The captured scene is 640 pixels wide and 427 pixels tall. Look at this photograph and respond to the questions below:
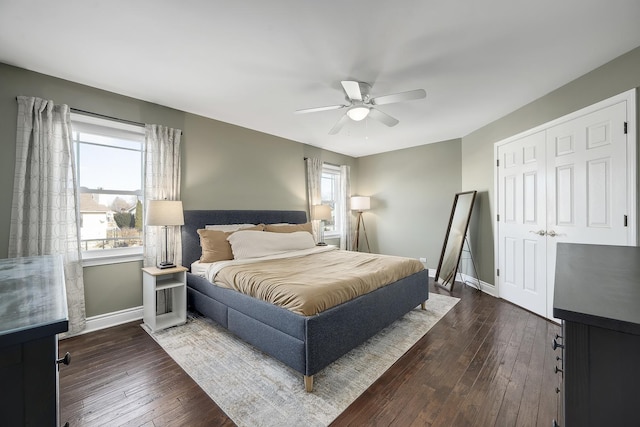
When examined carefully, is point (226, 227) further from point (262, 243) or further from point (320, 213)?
point (320, 213)

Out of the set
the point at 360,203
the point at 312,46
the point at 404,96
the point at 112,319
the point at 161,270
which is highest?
the point at 312,46

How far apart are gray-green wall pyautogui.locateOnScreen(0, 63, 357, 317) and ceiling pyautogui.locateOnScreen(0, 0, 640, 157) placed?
0.17 m

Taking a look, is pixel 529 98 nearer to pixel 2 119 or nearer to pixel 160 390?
pixel 160 390

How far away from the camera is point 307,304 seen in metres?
1.92

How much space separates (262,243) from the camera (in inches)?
137

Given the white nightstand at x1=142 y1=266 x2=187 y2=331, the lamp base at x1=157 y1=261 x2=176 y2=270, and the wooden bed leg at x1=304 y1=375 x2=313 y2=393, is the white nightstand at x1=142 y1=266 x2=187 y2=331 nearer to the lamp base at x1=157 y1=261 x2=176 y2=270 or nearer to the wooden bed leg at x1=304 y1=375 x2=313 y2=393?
the lamp base at x1=157 y1=261 x2=176 y2=270

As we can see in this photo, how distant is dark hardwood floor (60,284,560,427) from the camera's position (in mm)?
1646

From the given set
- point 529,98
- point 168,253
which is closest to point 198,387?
point 168,253

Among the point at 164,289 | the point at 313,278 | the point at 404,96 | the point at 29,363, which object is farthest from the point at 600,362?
the point at 164,289

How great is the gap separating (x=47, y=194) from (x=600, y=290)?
4.02 metres

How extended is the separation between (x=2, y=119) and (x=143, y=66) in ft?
4.51

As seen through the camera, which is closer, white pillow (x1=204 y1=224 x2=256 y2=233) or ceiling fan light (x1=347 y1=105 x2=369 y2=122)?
ceiling fan light (x1=347 y1=105 x2=369 y2=122)

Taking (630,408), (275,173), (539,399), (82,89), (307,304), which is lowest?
(539,399)

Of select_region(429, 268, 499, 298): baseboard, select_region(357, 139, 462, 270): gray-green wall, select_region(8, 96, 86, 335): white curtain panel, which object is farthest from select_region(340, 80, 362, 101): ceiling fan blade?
select_region(429, 268, 499, 298): baseboard
